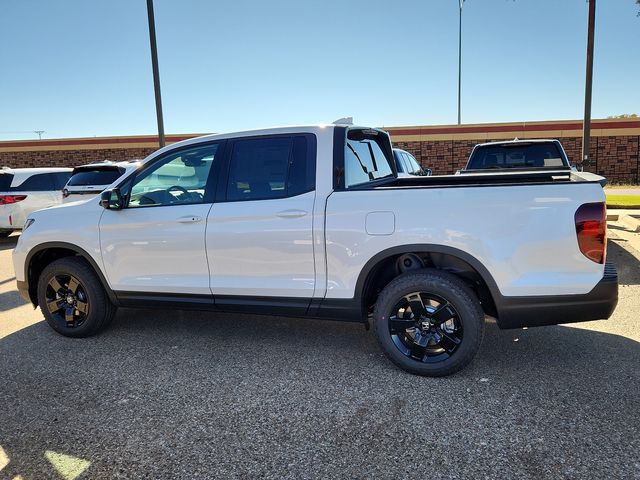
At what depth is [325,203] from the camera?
3.88 m

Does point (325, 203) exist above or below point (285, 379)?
above

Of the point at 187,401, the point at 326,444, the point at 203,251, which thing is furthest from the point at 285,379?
the point at 203,251

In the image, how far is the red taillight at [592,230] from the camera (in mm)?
3312

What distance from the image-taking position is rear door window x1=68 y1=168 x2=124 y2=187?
9609mm

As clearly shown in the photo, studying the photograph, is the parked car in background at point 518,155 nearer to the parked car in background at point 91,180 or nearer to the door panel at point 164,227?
the door panel at point 164,227

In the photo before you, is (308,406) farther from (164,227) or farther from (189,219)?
(164,227)

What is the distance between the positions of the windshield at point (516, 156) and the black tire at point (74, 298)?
717 centimetres

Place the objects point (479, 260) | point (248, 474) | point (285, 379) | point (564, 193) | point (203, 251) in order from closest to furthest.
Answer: point (248, 474) → point (564, 193) → point (479, 260) → point (285, 379) → point (203, 251)

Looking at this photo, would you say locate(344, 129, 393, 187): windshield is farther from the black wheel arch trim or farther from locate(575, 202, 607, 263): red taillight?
the black wheel arch trim

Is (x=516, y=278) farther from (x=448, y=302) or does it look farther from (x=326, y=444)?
(x=326, y=444)

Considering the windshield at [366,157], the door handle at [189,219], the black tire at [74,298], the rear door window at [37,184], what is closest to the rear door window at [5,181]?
the rear door window at [37,184]

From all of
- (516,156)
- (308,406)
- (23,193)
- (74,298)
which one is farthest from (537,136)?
(308,406)

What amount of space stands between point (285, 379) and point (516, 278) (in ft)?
5.91

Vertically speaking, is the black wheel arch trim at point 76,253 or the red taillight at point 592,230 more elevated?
the red taillight at point 592,230
